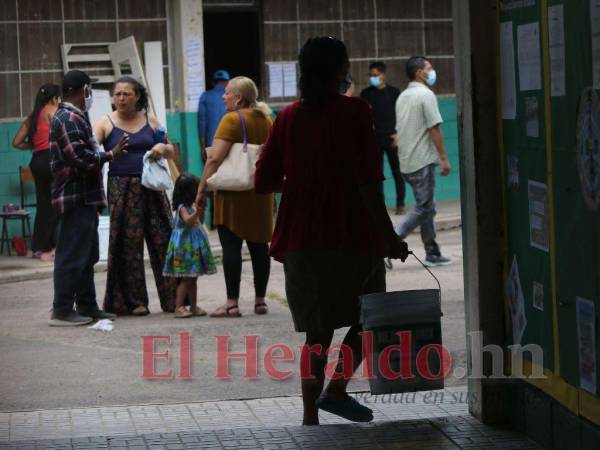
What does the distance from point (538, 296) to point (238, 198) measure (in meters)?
4.57

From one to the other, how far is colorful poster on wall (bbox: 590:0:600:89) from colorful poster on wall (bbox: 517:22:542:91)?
56 centimetres

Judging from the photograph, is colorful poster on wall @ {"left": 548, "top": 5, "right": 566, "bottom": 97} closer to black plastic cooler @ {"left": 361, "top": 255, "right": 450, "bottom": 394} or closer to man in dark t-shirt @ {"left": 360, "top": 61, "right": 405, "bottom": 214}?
black plastic cooler @ {"left": 361, "top": 255, "right": 450, "bottom": 394}

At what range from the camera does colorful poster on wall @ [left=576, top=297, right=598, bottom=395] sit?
16.1 feet

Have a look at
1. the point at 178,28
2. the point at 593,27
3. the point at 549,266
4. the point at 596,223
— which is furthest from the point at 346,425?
the point at 178,28

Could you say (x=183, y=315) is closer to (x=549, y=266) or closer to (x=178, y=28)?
(x=549, y=266)

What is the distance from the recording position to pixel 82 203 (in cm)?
988

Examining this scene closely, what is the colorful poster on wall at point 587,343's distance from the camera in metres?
4.92

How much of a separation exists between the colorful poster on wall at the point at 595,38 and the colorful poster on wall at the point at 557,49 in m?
0.31

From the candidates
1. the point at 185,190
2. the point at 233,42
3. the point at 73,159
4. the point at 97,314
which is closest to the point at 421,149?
the point at 185,190

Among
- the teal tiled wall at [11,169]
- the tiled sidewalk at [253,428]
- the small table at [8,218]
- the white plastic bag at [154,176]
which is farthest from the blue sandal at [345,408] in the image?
the teal tiled wall at [11,169]

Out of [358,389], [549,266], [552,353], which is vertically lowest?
[358,389]

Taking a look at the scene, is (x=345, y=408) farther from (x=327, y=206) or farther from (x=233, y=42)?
(x=233, y=42)

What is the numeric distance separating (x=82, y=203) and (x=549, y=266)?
5211 mm

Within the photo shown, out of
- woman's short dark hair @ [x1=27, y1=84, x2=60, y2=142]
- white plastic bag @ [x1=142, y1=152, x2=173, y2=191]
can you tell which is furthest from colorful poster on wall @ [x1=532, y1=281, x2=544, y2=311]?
woman's short dark hair @ [x1=27, y1=84, x2=60, y2=142]
